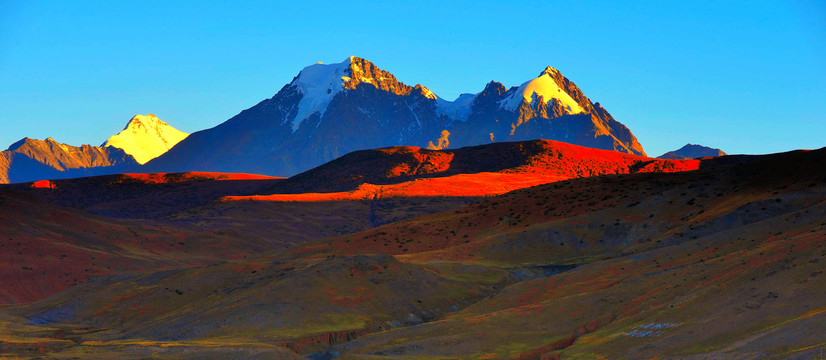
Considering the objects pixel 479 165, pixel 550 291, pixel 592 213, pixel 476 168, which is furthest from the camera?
pixel 479 165

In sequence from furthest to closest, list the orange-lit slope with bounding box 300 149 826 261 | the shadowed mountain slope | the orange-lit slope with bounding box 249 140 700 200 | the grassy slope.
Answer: the shadowed mountain slope < the orange-lit slope with bounding box 249 140 700 200 < the orange-lit slope with bounding box 300 149 826 261 < the grassy slope

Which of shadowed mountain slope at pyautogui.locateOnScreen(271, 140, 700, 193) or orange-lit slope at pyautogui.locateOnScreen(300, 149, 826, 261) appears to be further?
shadowed mountain slope at pyautogui.locateOnScreen(271, 140, 700, 193)

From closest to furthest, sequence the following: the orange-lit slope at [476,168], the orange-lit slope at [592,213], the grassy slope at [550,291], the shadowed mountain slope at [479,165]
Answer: the grassy slope at [550,291]
the orange-lit slope at [592,213]
the orange-lit slope at [476,168]
the shadowed mountain slope at [479,165]

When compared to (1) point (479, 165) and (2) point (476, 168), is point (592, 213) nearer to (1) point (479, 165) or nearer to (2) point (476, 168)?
(2) point (476, 168)

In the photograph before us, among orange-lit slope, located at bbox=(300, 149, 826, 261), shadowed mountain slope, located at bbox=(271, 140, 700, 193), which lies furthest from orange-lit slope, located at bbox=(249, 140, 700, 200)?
orange-lit slope, located at bbox=(300, 149, 826, 261)

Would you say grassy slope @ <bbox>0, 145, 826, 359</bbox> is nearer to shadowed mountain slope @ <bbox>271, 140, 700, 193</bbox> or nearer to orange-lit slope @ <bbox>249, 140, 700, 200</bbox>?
orange-lit slope @ <bbox>249, 140, 700, 200</bbox>

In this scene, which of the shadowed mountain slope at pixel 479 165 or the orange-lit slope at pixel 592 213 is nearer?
the orange-lit slope at pixel 592 213

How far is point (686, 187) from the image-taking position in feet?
228

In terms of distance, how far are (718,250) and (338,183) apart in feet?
451

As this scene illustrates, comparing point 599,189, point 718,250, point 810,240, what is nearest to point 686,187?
point 599,189

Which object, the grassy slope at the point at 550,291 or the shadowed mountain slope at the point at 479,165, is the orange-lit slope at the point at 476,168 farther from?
the grassy slope at the point at 550,291

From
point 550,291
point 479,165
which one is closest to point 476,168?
point 479,165

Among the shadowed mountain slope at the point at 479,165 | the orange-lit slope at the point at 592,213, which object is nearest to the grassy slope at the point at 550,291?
the orange-lit slope at the point at 592,213

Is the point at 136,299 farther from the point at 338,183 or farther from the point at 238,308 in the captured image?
the point at 338,183
